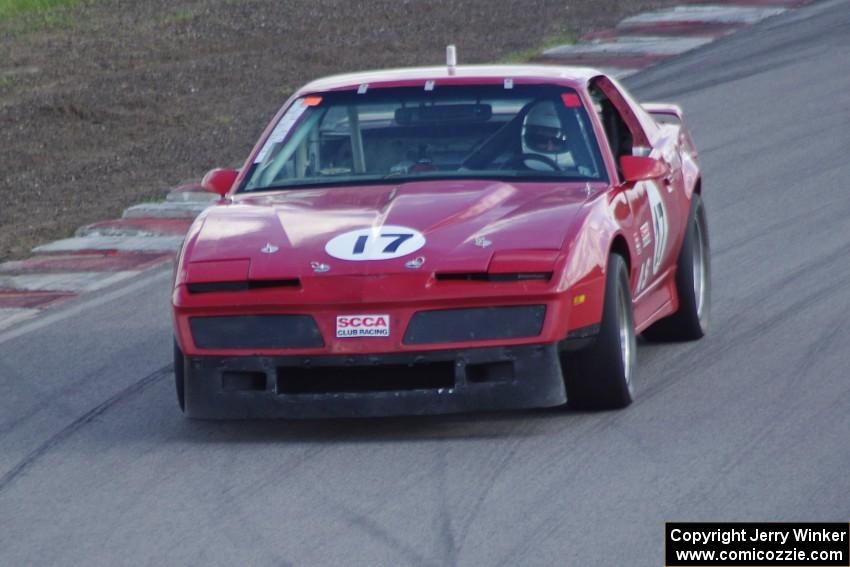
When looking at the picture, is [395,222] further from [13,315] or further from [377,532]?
[13,315]

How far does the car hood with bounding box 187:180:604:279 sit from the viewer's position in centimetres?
634

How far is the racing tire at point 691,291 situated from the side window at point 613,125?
617 mm

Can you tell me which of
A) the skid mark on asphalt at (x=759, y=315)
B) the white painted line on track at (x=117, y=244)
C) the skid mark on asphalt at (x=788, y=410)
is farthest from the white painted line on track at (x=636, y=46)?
the skid mark on asphalt at (x=788, y=410)

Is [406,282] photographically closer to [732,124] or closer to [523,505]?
[523,505]

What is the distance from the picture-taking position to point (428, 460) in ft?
20.3

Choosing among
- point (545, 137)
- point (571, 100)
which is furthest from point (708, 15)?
point (545, 137)

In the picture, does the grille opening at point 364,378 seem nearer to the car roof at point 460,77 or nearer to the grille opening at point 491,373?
the grille opening at point 491,373

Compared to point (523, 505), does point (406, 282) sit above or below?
above

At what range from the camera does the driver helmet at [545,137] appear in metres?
7.27

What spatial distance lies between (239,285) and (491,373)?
99 centimetres

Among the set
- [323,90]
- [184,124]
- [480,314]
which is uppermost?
[323,90]

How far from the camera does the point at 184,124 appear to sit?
16578mm

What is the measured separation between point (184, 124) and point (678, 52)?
544cm

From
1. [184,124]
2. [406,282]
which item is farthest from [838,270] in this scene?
[184,124]
